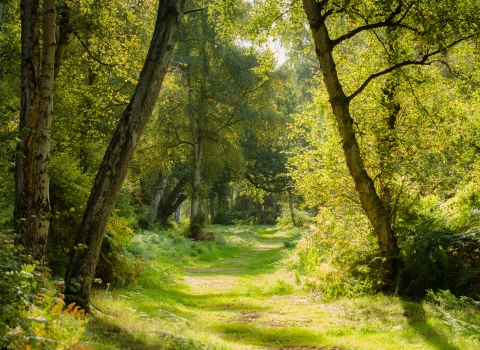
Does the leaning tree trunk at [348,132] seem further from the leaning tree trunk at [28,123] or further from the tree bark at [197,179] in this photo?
the tree bark at [197,179]

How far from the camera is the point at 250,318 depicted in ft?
30.0

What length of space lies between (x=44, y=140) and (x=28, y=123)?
0.38m

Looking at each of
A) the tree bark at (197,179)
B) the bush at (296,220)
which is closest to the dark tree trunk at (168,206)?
the tree bark at (197,179)

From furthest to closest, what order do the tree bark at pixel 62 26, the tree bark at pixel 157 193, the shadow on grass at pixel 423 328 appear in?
the tree bark at pixel 157 193 → the tree bark at pixel 62 26 → the shadow on grass at pixel 423 328

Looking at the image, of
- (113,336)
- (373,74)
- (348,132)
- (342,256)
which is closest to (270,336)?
(113,336)

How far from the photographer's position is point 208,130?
2503cm

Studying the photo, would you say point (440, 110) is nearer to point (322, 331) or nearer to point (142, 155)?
point (322, 331)

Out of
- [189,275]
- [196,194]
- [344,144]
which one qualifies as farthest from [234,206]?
[344,144]

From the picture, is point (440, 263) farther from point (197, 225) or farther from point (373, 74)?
point (197, 225)

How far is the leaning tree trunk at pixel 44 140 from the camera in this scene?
20.8 feet

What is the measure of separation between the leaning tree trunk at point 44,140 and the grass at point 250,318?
144cm

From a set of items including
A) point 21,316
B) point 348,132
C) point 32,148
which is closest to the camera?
point 21,316

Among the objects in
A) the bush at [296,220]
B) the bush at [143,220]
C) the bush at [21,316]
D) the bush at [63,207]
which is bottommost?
the bush at [21,316]

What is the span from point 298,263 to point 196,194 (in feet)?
38.3
